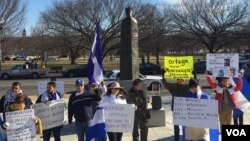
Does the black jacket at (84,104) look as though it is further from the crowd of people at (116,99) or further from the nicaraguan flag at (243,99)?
the nicaraguan flag at (243,99)

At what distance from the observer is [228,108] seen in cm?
1009

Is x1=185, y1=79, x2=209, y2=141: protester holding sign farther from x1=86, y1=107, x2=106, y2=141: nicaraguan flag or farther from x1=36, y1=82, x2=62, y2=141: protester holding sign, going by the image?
x1=36, y1=82, x2=62, y2=141: protester holding sign

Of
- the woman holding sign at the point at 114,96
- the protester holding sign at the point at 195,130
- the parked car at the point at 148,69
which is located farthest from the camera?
the parked car at the point at 148,69

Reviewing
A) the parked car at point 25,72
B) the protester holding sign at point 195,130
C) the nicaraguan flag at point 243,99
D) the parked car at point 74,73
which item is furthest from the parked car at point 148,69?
the protester holding sign at point 195,130

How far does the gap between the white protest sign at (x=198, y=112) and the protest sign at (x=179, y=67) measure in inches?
142

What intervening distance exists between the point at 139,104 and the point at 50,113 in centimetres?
175

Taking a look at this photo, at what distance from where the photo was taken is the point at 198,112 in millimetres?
8023

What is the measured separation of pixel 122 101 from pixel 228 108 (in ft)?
8.30

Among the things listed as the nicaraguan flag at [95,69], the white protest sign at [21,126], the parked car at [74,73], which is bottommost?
the white protest sign at [21,126]

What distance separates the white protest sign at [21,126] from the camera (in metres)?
7.51

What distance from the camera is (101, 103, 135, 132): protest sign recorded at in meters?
8.74

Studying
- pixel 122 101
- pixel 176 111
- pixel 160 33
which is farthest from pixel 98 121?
pixel 160 33

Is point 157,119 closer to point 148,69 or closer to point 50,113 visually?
point 50,113

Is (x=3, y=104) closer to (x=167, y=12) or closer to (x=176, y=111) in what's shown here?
(x=176, y=111)
